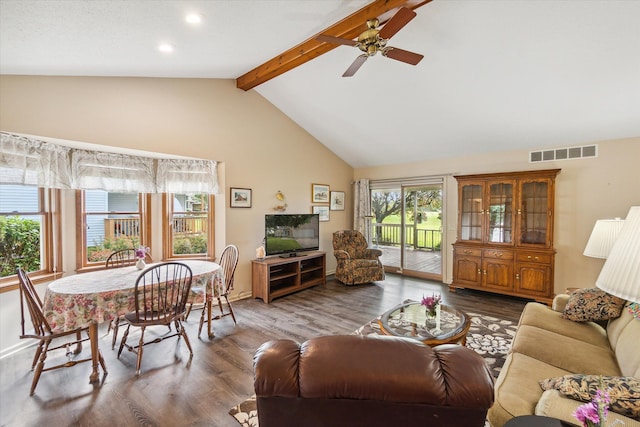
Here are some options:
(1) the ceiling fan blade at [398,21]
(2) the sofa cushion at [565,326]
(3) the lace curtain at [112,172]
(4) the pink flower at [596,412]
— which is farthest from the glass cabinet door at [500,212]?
(3) the lace curtain at [112,172]

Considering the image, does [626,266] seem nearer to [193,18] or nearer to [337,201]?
[193,18]

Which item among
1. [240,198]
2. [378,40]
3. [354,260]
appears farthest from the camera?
[354,260]

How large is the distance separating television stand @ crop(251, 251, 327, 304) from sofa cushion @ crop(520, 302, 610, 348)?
10.4ft

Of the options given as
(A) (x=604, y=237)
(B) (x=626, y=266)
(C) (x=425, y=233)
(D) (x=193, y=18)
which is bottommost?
(C) (x=425, y=233)

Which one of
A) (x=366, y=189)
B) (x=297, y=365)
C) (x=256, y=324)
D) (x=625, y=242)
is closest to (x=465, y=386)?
(x=297, y=365)

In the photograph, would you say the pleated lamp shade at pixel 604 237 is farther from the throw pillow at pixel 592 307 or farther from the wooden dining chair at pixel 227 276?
the wooden dining chair at pixel 227 276

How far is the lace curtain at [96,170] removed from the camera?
277 centimetres

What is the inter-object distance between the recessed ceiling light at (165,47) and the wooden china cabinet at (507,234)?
183 inches

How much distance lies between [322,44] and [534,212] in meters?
4.04

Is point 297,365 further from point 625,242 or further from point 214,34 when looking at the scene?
point 214,34

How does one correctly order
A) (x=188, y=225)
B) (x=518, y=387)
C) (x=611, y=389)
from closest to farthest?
1. (x=611, y=389)
2. (x=518, y=387)
3. (x=188, y=225)

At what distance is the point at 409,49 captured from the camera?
3.18 meters

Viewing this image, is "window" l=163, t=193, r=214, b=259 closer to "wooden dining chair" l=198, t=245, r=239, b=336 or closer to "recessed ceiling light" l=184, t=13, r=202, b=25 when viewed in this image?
"wooden dining chair" l=198, t=245, r=239, b=336

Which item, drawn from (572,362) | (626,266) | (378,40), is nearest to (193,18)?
(378,40)
